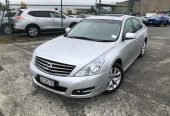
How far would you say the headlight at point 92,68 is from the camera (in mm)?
3537

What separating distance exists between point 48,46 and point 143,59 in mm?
3761

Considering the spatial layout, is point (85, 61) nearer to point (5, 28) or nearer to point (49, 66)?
point (49, 66)

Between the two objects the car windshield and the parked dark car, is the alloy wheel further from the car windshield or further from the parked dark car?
the parked dark car

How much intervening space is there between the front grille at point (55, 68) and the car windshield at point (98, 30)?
1325 millimetres

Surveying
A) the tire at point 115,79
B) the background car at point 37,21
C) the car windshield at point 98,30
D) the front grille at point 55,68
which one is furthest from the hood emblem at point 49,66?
the background car at point 37,21

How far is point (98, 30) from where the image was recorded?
197 inches

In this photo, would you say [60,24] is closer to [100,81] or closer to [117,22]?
[117,22]

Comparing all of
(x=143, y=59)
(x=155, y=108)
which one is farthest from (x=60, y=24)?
(x=155, y=108)

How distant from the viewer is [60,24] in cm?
1228

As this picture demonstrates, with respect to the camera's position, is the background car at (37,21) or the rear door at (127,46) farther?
the background car at (37,21)

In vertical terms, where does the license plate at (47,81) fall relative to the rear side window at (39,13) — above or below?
below

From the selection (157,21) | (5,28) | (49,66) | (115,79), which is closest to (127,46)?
(115,79)

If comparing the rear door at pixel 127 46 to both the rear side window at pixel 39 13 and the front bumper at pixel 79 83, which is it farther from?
the rear side window at pixel 39 13

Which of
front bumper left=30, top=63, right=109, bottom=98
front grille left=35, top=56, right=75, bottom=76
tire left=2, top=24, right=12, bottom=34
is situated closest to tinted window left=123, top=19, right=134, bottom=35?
front bumper left=30, top=63, right=109, bottom=98
